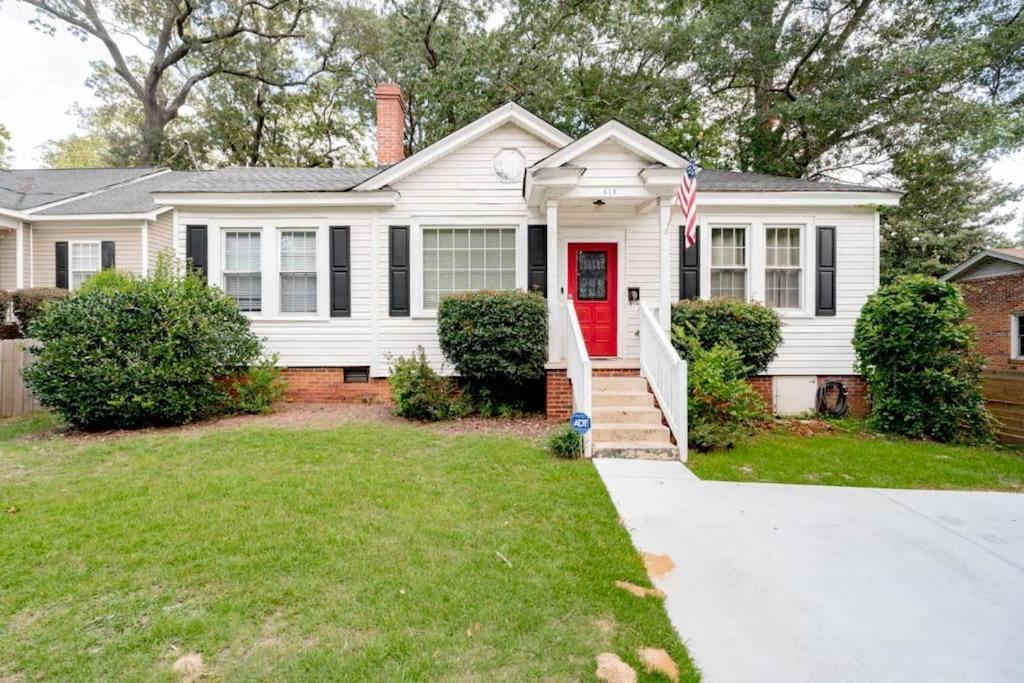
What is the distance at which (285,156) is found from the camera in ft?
73.6

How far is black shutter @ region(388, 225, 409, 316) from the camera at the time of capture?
842cm

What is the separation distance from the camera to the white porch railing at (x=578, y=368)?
5488 millimetres

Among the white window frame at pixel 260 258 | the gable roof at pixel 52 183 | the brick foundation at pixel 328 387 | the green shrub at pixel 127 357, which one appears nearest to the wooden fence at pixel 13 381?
the green shrub at pixel 127 357

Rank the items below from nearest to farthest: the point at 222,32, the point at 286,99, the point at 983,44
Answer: the point at 983,44
the point at 222,32
the point at 286,99

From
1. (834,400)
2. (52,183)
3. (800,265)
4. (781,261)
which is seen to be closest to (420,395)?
(781,261)

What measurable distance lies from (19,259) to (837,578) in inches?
658

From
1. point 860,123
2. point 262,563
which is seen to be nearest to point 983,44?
point 860,123

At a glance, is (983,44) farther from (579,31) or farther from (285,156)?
(285,156)

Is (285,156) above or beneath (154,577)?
above

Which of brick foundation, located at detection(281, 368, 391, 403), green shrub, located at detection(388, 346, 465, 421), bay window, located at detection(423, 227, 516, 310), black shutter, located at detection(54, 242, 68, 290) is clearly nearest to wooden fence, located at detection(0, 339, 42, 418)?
brick foundation, located at detection(281, 368, 391, 403)

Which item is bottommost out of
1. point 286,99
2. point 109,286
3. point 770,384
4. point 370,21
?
point 770,384

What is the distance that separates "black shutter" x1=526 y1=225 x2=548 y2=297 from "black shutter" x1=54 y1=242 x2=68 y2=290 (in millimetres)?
11642

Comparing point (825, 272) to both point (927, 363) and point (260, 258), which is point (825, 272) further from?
point (260, 258)

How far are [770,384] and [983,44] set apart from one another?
13.1 metres
